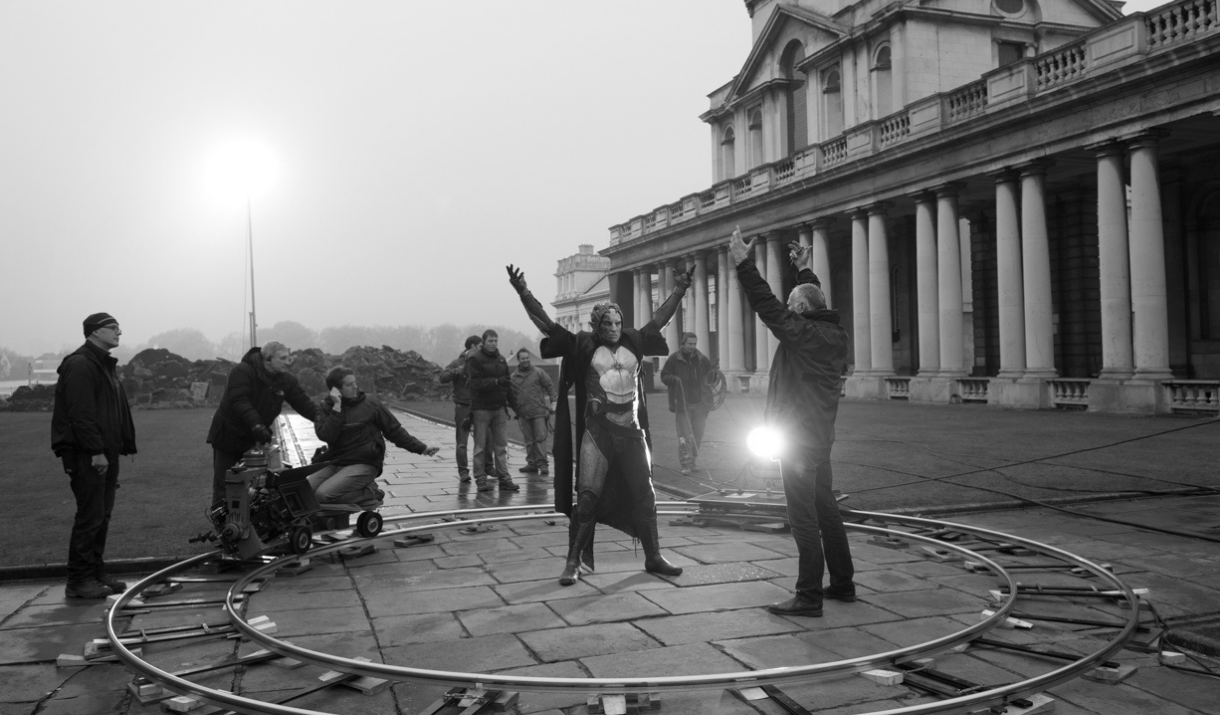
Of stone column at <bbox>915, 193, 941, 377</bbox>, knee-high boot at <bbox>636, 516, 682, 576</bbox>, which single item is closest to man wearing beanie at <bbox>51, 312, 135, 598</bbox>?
knee-high boot at <bbox>636, 516, 682, 576</bbox>

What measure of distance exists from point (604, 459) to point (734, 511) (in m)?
2.64

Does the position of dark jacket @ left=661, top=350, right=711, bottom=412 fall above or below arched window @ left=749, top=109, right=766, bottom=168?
below

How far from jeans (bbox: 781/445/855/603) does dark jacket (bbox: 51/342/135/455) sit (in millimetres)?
4467

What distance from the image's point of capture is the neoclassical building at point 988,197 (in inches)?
847

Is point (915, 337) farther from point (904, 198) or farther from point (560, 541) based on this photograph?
point (560, 541)

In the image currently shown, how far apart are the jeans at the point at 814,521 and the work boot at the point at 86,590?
186 inches

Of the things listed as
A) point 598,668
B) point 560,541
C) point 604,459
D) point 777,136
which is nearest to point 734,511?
point 560,541

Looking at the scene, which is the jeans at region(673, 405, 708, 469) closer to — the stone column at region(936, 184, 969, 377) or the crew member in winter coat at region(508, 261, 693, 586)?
the crew member in winter coat at region(508, 261, 693, 586)

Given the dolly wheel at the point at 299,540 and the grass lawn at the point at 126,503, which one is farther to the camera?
the grass lawn at the point at 126,503

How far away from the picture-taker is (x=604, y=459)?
6852 millimetres

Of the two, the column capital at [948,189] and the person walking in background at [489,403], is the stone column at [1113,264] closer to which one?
the column capital at [948,189]

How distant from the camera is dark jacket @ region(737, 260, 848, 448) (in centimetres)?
582

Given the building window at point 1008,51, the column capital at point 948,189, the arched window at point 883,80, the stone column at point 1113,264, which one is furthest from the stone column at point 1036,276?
the building window at point 1008,51

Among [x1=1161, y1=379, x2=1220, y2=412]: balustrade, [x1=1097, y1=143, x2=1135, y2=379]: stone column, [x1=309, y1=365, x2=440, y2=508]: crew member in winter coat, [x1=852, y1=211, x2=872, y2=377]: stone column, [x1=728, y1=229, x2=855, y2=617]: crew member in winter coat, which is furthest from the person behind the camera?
[x1=852, y1=211, x2=872, y2=377]: stone column
